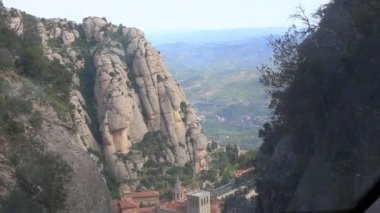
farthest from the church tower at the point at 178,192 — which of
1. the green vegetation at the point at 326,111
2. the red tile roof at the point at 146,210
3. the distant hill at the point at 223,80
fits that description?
the green vegetation at the point at 326,111

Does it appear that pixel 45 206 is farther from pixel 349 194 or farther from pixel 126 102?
pixel 126 102

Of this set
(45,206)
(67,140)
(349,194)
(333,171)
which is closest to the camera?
(349,194)

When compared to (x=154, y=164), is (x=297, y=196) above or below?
above

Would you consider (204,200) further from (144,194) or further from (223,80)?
(223,80)

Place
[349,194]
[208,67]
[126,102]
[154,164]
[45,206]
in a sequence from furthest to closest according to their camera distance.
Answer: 1. [208,67]
2. [126,102]
3. [154,164]
4. [45,206]
5. [349,194]

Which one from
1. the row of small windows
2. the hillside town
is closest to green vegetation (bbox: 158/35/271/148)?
the hillside town

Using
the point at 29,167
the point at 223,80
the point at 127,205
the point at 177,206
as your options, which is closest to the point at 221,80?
the point at 223,80

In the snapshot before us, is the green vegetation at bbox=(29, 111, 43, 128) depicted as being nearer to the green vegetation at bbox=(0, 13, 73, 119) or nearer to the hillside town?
the green vegetation at bbox=(0, 13, 73, 119)

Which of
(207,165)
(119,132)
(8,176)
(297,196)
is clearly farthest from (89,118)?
(297,196)
